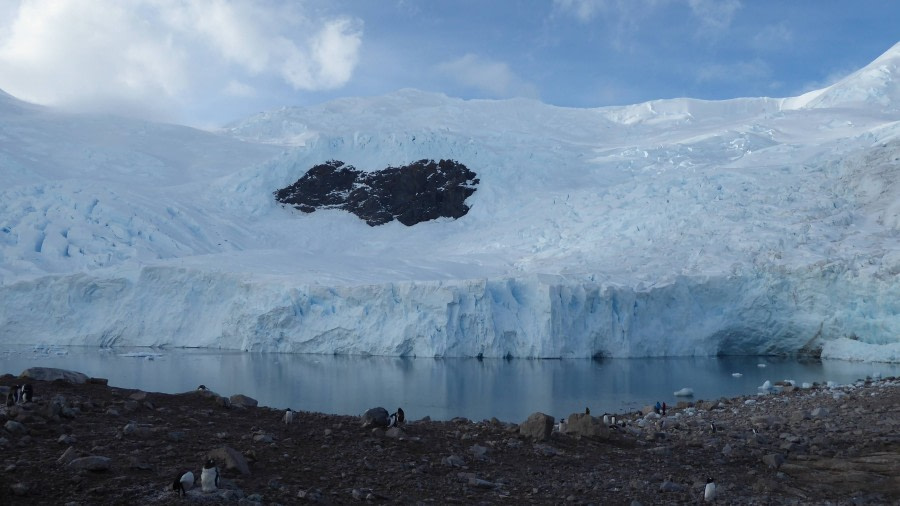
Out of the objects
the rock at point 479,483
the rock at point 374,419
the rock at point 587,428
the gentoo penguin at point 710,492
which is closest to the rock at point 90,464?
the rock at point 479,483

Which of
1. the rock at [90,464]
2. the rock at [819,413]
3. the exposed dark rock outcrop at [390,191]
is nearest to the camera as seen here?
the rock at [90,464]

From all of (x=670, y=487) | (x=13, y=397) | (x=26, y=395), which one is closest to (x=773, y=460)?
(x=670, y=487)

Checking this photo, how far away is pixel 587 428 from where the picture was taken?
7.20 metres

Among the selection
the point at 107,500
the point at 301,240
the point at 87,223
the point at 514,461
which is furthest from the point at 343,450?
the point at 301,240

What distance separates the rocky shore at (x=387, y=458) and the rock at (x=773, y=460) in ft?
0.07

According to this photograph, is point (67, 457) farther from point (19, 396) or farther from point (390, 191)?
point (390, 191)

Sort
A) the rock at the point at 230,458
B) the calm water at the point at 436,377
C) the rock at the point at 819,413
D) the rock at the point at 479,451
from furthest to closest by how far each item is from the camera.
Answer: the calm water at the point at 436,377 → the rock at the point at 819,413 → the rock at the point at 479,451 → the rock at the point at 230,458

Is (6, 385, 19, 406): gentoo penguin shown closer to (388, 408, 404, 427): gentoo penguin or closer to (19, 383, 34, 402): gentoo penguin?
(19, 383, 34, 402): gentoo penguin

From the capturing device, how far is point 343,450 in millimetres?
5652

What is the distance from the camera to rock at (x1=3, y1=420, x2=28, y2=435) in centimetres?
489

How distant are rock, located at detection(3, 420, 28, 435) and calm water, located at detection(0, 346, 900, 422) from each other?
6273 mm

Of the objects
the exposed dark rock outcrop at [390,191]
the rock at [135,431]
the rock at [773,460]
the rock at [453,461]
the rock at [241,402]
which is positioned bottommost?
the rock at [773,460]

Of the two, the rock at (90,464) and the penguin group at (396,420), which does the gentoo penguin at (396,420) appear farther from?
the rock at (90,464)

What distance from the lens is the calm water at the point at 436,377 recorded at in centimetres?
1271
